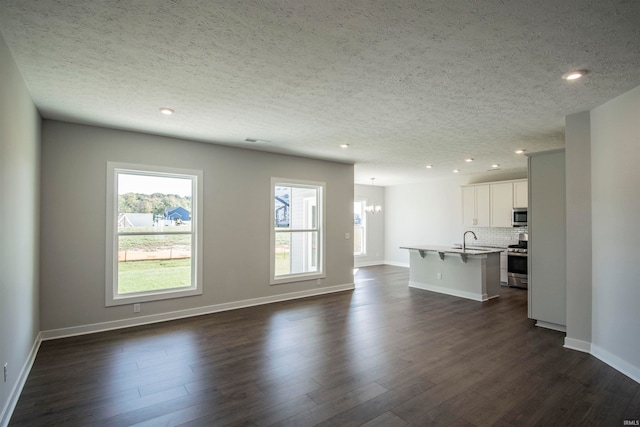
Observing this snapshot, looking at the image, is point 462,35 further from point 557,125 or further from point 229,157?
point 229,157

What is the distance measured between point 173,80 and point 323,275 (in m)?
4.54

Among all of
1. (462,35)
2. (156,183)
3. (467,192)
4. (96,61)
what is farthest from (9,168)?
(467,192)

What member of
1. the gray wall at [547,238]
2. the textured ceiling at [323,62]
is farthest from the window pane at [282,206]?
the gray wall at [547,238]

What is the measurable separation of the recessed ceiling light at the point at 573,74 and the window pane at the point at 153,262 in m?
4.91

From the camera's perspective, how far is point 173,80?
2.88 metres

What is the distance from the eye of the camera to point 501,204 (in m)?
7.77

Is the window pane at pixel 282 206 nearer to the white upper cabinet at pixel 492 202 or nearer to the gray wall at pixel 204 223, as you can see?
the gray wall at pixel 204 223

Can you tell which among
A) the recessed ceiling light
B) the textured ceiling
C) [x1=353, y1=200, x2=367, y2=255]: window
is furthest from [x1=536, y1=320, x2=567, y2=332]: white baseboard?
[x1=353, y1=200, x2=367, y2=255]: window

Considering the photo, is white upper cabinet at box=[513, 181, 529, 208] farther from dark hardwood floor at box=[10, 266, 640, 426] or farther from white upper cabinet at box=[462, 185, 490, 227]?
dark hardwood floor at box=[10, 266, 640, 426]

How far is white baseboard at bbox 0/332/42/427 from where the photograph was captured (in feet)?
7.55

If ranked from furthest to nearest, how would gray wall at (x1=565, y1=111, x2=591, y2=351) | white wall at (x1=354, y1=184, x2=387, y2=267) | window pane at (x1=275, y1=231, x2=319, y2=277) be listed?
→ 1. white wall at (x1=354, y1=184, x2=387, y2=267)
2. window pane at (x1=275, y1=231, x2=319, y2=277)
3. gray wall at (x1=565, y1=111, x2=591, y2=351)

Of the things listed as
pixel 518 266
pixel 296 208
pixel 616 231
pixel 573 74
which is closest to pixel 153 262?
pixel 296 208

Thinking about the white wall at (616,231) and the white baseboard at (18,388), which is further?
the white wall at (616,231)

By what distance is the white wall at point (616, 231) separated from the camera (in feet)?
9.78
